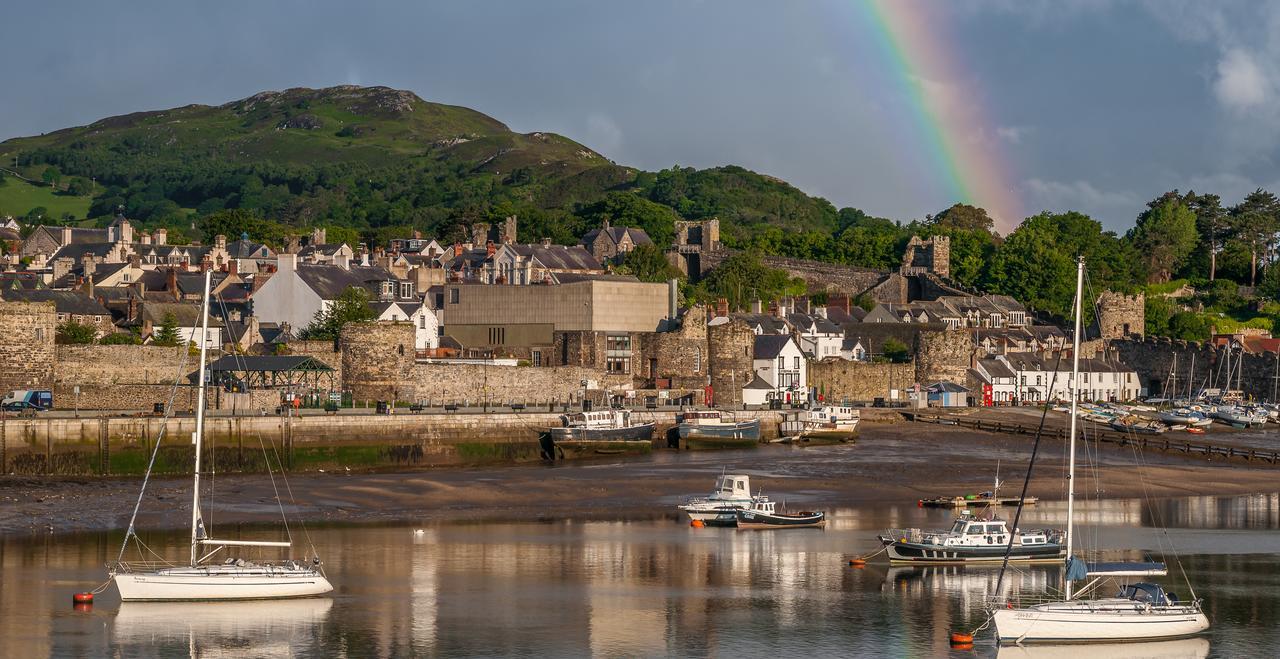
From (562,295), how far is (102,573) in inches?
1763

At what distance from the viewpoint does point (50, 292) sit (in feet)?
243

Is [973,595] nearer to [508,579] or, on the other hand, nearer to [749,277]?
[508,579]

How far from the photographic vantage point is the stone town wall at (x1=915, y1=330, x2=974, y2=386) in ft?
267

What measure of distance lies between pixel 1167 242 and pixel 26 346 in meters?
101

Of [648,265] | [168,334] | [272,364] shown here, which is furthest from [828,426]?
[648,265]

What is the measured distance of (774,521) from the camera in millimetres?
42469

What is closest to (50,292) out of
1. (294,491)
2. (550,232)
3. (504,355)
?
(504,355)

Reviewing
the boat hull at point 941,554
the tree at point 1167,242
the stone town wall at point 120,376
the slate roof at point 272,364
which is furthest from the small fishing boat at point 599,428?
the tree at point 1167,242

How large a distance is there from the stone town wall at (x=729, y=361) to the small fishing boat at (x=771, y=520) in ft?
102

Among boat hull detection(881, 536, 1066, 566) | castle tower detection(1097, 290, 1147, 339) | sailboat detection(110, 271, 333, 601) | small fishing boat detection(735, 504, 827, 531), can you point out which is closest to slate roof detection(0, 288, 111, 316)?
small fishing boat detection(735, 504, 827, 531)

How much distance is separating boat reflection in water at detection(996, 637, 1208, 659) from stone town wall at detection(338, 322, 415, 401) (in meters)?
37.8

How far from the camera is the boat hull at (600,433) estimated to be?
2280 inches

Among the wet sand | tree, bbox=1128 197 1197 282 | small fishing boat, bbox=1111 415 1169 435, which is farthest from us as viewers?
tree, bbox=1128 197 1197 282

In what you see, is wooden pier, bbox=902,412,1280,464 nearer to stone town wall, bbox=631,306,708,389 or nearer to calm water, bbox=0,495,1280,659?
stone town wall, bbox=631,306,708,389
